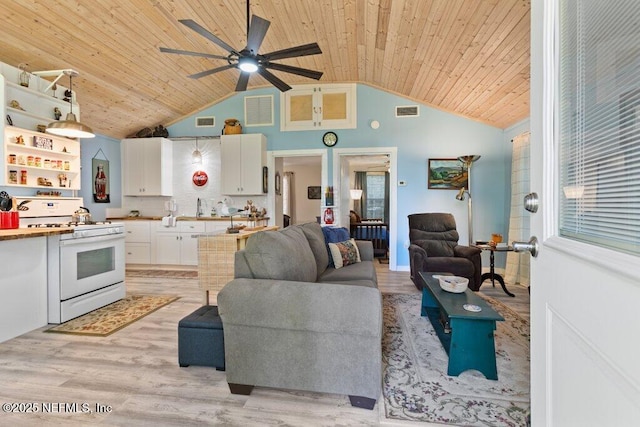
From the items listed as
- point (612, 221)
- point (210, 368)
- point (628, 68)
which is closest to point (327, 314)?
point (210, 368)

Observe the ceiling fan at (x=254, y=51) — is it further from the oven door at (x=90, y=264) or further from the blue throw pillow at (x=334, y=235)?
the oven door at (x=90, y=264)

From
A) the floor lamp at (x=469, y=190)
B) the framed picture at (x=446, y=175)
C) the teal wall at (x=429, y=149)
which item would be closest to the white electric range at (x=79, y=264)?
the teal wall at (x=429, y=149)

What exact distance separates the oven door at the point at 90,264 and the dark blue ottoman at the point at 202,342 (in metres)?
1.73

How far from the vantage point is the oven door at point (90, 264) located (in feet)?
9.66

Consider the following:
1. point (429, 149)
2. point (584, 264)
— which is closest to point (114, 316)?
point (584, 264)

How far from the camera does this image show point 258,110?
5.61 metres

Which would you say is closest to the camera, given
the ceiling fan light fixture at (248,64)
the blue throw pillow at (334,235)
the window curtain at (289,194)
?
the ceiling fan light fixture at (248,64)

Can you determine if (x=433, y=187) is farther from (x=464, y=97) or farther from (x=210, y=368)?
(x=210, y=368)

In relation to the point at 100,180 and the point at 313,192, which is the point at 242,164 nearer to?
the point at 100,180

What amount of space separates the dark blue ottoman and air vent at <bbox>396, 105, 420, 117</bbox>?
14.8ft

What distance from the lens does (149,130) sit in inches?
224

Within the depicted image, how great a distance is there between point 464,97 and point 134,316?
5029 mm

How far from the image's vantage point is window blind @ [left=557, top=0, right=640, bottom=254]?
54 centimetres

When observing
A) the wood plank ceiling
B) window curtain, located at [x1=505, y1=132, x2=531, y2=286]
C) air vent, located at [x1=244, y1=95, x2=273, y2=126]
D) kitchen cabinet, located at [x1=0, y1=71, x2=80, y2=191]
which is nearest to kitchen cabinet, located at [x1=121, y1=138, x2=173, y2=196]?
the wood plank ceiling
